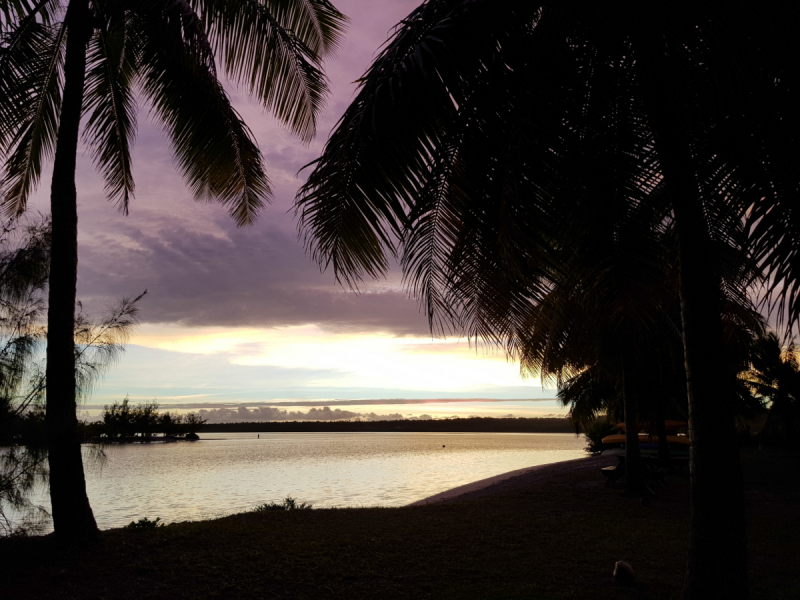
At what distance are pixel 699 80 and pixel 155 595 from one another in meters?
6.97

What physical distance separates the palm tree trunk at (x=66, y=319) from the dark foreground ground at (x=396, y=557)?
0.51 m

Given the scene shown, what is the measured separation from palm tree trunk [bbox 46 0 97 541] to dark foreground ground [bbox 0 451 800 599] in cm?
51

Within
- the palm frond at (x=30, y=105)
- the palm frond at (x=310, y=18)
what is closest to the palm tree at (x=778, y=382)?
the palm frond at (x=310, y=18)

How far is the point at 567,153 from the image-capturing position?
16.6 feet

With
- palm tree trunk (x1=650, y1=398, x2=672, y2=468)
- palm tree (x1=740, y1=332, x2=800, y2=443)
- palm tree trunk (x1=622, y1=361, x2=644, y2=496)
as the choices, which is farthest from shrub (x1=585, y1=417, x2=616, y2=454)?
palm tree trunk (x1=622, y1=361, x2=644, y2=496)

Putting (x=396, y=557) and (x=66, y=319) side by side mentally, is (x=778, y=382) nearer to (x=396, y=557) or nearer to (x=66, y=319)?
(x=396, y=557)

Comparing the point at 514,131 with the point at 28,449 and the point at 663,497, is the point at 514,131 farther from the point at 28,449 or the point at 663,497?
the point at 663,497

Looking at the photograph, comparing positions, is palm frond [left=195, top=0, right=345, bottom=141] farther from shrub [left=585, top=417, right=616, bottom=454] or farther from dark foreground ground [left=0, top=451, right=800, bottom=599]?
shrub [left=585, top=417, right=616, bottom=454]

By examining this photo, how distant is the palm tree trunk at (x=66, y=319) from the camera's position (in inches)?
283

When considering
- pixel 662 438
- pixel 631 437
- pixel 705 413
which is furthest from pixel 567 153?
pixel 662 438

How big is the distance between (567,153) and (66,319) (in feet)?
22.7

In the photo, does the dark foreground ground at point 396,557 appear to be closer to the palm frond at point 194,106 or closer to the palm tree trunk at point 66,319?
the palm tree trunk at point 66,319

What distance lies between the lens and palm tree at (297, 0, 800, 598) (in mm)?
3844

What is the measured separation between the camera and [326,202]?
4234mm
